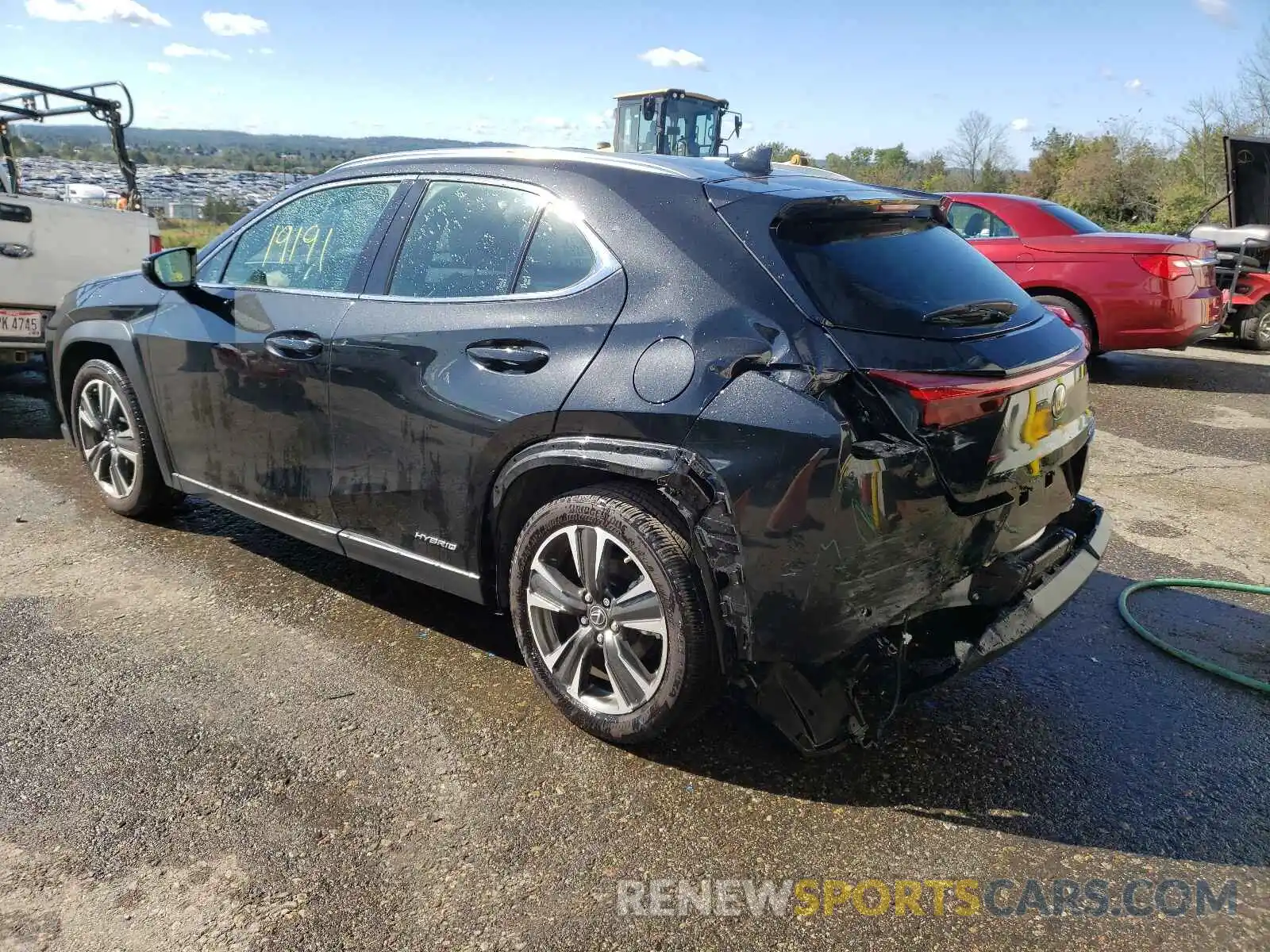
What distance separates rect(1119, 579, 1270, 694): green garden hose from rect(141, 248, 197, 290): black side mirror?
13.7ft

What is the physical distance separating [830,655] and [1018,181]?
44435mm

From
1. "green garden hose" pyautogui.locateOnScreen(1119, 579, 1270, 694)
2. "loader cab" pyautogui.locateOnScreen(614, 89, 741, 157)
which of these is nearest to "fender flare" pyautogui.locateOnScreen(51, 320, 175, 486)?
"green garden hose" pyautogui.locateOnScreen(1119, 579, 1270, 694)

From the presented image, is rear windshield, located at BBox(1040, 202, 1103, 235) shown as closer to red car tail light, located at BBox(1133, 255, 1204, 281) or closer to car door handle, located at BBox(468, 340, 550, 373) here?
red car tail light, located at BBox(1133, 255, 1204, 281)

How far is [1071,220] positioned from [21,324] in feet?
29.1

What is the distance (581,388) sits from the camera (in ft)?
9.24

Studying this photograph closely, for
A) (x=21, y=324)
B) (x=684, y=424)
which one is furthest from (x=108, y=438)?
(x=684, y=424)

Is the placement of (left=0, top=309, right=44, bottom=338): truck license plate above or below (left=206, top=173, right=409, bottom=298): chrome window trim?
below

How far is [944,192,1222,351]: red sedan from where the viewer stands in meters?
8.45

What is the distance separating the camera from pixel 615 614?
289cm

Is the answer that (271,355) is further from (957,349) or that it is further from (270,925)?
(957,349)

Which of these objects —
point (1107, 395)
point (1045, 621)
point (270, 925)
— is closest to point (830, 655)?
point (1045, 621)

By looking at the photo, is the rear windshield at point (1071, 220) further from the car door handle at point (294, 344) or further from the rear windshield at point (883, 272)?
the car door handle at point (294, 344)

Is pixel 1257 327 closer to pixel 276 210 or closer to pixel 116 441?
pixel 276 210

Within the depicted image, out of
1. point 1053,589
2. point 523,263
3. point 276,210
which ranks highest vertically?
point 276,210
